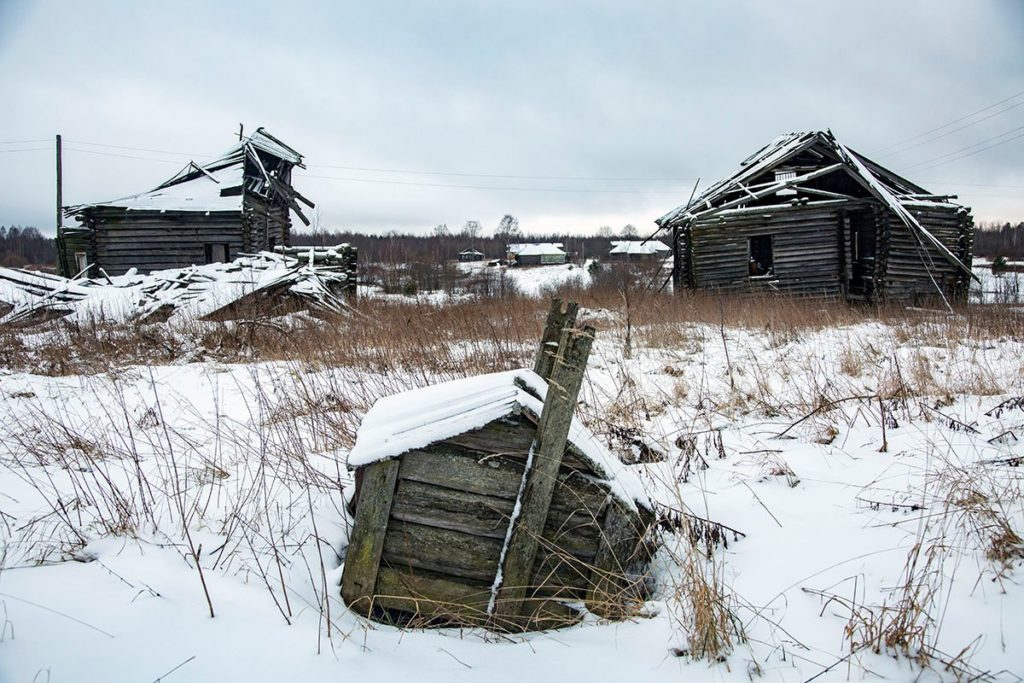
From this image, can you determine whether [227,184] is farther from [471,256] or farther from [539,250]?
[539,250]

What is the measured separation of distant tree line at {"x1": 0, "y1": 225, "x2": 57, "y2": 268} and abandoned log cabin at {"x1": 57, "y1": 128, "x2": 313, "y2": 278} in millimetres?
48288

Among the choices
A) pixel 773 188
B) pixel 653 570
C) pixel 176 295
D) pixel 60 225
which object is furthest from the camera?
pixel 60 225

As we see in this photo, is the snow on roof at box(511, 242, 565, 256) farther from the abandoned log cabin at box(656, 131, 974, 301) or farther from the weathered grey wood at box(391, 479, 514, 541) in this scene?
the weathered grey wood at box(391, 479, 514, 541)

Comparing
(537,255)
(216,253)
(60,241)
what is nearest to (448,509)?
(216,253)

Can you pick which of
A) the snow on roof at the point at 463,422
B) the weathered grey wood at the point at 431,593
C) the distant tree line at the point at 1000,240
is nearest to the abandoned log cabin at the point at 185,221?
the snow on roof at the point at 463,422

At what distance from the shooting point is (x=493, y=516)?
2303mm

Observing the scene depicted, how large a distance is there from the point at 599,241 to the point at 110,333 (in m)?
86.8

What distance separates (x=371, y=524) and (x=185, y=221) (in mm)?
20918

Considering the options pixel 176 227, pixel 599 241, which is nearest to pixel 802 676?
pixel 176 227

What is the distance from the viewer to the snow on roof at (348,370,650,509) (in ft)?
7.31

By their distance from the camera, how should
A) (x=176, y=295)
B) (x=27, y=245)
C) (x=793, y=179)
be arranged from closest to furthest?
(x=176, y=295) < (x=793, y=179) < (x=27, y=245)

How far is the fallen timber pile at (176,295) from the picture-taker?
11891 millimetres

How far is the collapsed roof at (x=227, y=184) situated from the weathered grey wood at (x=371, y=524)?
19.6 meters

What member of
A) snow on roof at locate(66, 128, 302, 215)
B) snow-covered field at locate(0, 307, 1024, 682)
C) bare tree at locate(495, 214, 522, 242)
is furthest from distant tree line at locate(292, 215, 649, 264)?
snow-covered field at locate(0, 307, 1024, 682)
